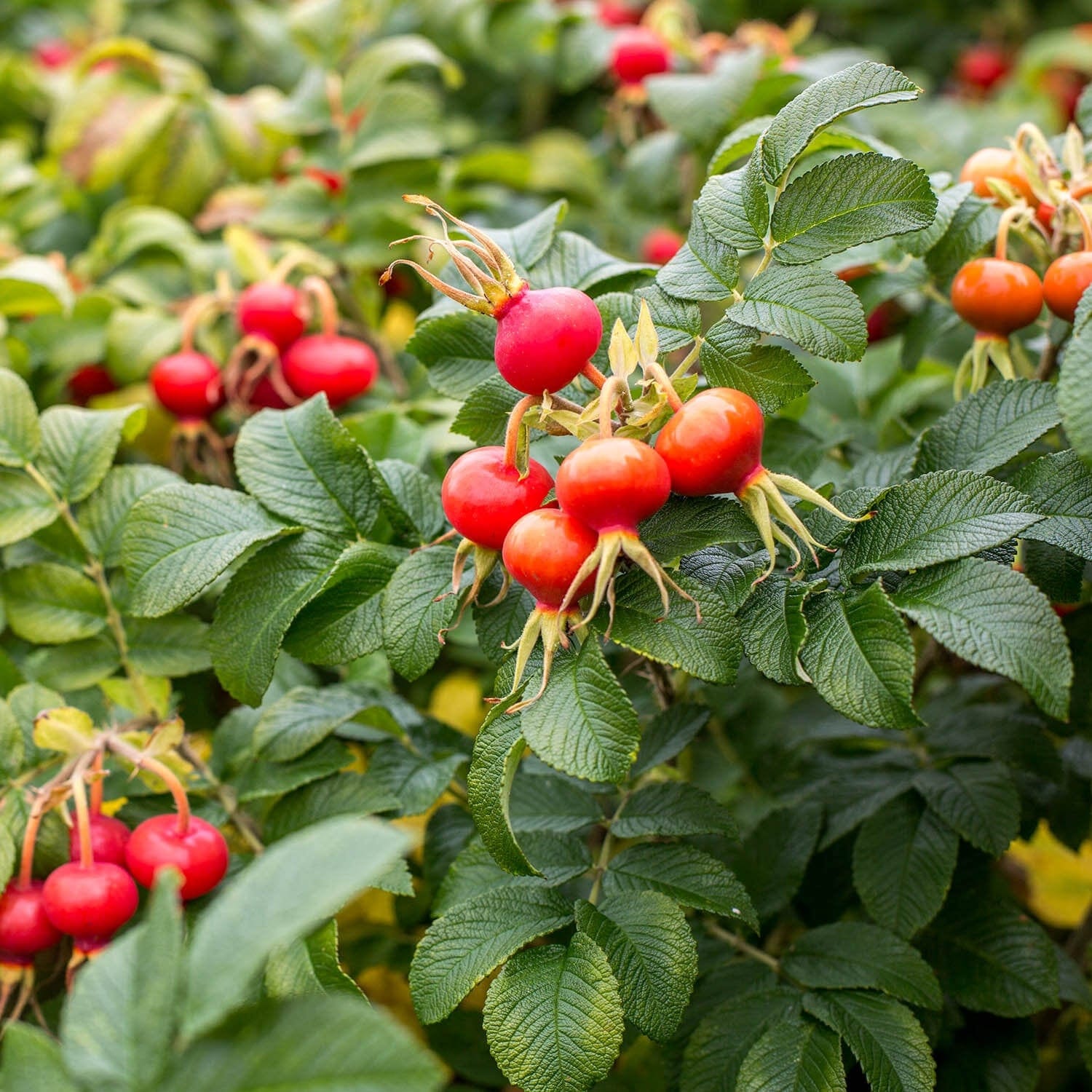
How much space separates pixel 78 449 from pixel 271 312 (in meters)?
0.36

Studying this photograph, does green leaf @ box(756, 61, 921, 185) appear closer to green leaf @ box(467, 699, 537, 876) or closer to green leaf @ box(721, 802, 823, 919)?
green leaf @ box(467, 699, 537, 876)

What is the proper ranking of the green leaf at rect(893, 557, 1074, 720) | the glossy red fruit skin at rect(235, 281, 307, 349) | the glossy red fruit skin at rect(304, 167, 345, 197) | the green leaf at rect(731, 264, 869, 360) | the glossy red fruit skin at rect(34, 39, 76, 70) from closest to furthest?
the green leaf at rect(893, 557, 1074, 720), the green leaf at rect(731, 264, 869, 360), the glossy red fruit skin at rect(235, 281, 307, 349), the glossy red fruit skin at rect(304, 167, 345, 197), the glossy red fruit skin at rect(34, 39, 76, 70)

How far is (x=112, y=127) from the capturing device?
2033 mm

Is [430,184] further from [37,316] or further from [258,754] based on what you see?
[258,754]

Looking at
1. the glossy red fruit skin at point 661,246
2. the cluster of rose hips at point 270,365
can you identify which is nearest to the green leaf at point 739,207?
the cluster of rose hips at point 270,365

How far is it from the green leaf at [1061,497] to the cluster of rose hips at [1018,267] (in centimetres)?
10

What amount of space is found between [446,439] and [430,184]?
2.12ft

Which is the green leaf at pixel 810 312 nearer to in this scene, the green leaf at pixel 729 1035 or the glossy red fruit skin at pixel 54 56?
the green leaf at pixel 729 1035

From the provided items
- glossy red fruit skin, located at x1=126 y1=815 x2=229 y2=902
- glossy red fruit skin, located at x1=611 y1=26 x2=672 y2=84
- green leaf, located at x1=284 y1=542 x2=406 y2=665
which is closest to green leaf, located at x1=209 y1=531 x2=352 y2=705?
green leaf, located at x1=284 y1=542 x2=406 y2=665

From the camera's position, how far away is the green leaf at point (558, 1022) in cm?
91

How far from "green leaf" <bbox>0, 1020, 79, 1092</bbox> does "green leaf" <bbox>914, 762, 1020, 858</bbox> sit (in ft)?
2.85

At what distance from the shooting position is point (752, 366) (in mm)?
979

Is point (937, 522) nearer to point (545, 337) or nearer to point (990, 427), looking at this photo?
→ point (990, 427)

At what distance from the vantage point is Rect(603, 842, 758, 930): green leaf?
40.1 inches
